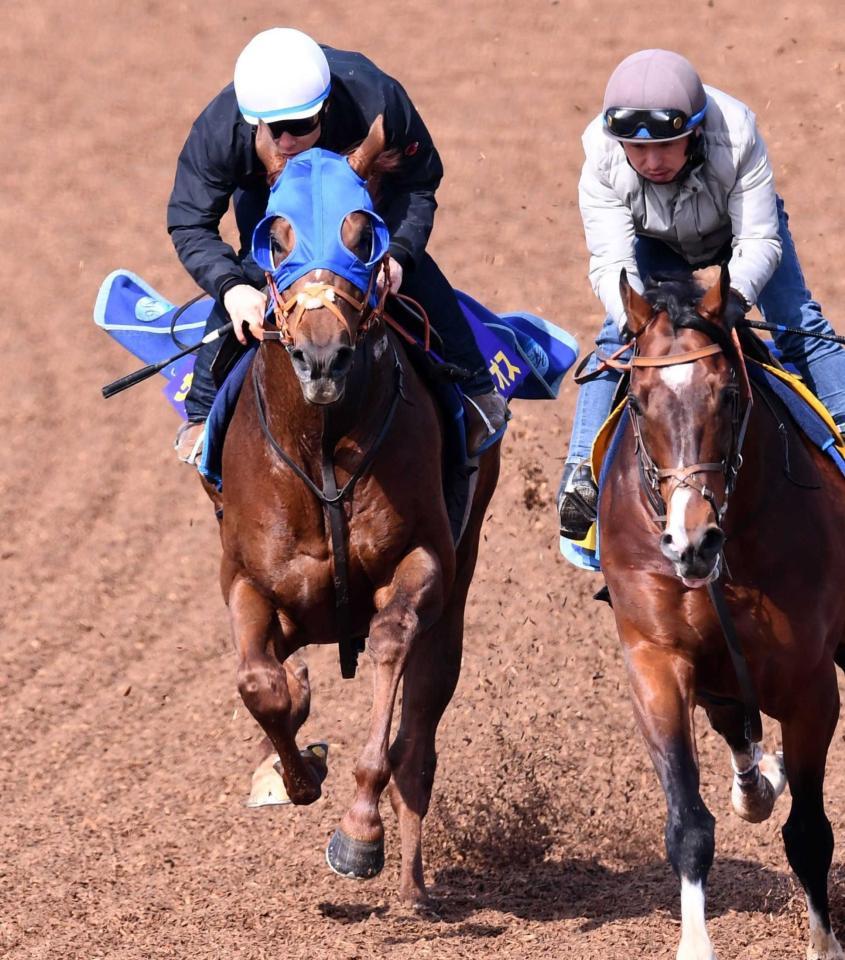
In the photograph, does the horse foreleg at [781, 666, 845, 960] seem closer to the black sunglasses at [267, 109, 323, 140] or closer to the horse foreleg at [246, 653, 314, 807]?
the horse foreleg at [246, 653, 314, 807]

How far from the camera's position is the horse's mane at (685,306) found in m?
5.22

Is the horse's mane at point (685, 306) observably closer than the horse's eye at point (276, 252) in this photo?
Yes

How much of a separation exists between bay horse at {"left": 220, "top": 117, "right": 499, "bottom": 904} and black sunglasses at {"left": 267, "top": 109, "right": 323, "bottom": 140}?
0.10 meters

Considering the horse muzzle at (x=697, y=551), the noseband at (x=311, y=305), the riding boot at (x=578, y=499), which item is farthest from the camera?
the riding boot at (x=578, y=499)

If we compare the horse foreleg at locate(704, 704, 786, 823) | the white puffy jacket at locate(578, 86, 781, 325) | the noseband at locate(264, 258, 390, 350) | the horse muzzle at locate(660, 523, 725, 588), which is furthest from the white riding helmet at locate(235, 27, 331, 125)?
the horse foreleg at locate(704, 704, 786, 823)

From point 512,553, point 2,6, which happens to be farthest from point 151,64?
point 512,553

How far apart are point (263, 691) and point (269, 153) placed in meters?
1.70

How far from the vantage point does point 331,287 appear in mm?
5500

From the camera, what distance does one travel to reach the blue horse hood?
5.60 meters

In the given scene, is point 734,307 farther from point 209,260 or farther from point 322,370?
point 209,260

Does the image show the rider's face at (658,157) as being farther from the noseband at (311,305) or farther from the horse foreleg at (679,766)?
the horse foreleg at (679,766)

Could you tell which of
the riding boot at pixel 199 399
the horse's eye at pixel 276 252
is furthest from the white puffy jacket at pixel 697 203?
the riding boot at pixel 199 399

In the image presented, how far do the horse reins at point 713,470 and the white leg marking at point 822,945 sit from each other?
2.21 feet

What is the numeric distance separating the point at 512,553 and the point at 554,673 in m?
1.18
